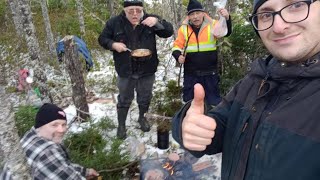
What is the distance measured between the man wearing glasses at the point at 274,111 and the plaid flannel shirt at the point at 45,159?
170 centimetres

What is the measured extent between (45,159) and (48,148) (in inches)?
4.0

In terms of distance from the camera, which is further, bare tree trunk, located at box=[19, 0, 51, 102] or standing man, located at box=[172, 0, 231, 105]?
bare tree trunk, located at box=[19, 0, 51, 102]

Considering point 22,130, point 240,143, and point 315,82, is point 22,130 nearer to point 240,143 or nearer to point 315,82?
point 240,143

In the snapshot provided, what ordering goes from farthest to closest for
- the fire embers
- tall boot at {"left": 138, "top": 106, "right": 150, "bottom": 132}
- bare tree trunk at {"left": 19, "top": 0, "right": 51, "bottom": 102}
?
bare tree trunk at {"left": 19, "top": 0, "right": 51, "bottom": 102} < tall boot at {"left": 138, "top": 106, "right": 150, "bottom": 132} < the fire embers

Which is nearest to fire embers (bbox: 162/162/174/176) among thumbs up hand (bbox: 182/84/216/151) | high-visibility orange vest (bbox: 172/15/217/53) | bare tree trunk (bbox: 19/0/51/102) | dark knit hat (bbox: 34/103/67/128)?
dark knit hat (bbox: 34/103/67/128)

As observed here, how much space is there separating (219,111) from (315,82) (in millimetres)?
521

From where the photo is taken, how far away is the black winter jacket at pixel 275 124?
3.50 ft

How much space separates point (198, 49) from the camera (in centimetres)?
424

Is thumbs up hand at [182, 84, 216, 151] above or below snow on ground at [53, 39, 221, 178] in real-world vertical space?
above

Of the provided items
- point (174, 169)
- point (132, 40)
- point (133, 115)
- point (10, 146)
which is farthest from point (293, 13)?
point (133, 115)

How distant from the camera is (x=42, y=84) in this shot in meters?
6.00

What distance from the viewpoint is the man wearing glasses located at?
42.6 inches

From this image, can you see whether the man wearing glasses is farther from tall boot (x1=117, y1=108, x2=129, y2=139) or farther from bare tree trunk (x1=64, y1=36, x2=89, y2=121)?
bare tree trunk (x1=64, y1=36, x2=89, y2=121)

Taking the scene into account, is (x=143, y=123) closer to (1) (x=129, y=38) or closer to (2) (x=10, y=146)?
(1) (x=129, y=38)
